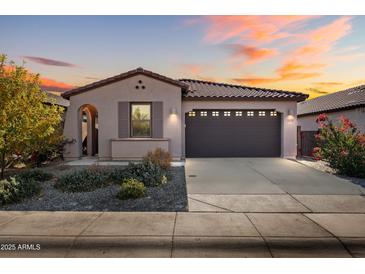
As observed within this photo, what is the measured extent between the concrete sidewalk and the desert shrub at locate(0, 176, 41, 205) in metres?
0.82

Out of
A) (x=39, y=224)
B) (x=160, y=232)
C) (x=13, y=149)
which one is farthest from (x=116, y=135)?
(x=160, y=232)

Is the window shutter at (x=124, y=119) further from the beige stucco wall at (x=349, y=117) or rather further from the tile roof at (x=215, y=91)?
the beige stucco wall at (x=349, y=117)

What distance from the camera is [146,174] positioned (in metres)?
7.78

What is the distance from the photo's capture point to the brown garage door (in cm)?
1423

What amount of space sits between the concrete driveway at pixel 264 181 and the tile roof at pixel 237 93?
4309 mm

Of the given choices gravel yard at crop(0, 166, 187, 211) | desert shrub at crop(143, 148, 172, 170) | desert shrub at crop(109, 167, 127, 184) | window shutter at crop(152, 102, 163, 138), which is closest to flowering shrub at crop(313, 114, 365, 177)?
gravel yard at crop(0, 166, 187, 211)

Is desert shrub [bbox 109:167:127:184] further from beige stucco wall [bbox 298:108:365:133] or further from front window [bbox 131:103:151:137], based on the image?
beige stucco wall [bbox 298:108:365:133]

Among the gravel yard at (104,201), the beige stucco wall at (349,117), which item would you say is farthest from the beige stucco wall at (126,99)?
the beige stucco wall at (349,117)

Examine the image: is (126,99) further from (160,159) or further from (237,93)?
(237,93)

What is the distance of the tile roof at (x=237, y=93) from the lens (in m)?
13.7

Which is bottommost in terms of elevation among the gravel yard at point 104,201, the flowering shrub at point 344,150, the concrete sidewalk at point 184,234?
the concrete sidewalk at point 184,234

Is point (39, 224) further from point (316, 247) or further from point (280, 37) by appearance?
point (280, 37)

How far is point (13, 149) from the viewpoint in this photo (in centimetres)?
791

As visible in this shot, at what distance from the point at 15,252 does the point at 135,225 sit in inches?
77.5
